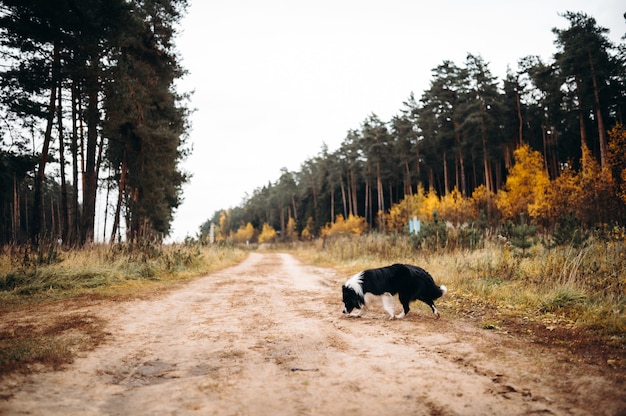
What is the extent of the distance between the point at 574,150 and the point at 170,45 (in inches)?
1914

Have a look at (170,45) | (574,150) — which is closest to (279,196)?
(574,150)

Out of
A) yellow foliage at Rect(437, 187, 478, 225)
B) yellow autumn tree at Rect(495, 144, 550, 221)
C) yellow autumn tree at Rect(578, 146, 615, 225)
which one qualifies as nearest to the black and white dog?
yellow autumn tree at Rect(578, 146, 615, 225)

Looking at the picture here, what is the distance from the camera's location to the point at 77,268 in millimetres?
9375

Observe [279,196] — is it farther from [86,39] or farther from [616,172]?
[86,39]

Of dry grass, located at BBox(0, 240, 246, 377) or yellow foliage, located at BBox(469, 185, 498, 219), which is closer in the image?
dry grass, located at BBox(0, 240, 246, 377)

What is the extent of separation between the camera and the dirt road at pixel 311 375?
2.52 m

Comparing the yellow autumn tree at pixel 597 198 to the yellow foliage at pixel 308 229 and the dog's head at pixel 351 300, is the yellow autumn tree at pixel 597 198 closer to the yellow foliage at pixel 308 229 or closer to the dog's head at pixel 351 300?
the dog's head at pixel 351 300

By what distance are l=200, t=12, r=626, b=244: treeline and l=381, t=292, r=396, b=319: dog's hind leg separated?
7960 mm

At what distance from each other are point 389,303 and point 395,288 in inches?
12.1

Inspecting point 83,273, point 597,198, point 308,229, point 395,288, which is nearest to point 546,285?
point 395,288

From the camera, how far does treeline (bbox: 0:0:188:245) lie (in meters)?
11.1

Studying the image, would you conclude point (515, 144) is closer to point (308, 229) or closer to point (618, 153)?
point (618, 153)

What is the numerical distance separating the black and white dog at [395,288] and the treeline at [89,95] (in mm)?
10310

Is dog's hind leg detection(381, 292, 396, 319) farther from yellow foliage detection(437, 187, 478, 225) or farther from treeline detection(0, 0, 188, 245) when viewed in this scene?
yellow foliage detection(437, 187, 478, 225)
